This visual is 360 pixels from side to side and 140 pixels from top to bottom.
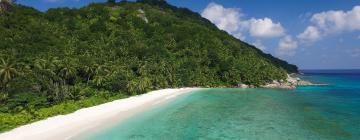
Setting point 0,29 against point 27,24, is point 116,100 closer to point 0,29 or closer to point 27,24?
point 0,29

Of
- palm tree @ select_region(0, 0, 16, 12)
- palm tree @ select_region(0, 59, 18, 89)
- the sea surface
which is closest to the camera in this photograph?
the sea surface

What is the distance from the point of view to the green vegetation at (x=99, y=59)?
48.8m

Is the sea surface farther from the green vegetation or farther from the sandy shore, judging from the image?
the green vegetation

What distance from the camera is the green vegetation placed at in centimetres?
4883

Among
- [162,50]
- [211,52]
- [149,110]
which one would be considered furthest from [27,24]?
[149,110]

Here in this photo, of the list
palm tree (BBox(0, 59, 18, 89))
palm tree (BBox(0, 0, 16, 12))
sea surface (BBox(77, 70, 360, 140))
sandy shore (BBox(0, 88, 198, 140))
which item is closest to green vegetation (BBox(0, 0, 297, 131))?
palm tree (BBox(0, 59, 18, 89))

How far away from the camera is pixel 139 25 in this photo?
12862cm

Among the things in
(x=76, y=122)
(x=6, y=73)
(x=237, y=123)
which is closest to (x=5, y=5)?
(x=6, y=73)

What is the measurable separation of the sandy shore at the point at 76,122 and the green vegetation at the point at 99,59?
1.81 meters

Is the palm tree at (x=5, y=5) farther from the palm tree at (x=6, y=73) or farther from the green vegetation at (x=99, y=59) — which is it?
the palm tree at (x=6, y=73)

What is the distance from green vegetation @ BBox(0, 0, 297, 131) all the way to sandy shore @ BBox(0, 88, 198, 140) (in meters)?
1.81

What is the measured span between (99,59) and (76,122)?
1762 inches

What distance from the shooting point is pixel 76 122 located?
35219 mm

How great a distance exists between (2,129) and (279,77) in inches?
3625
